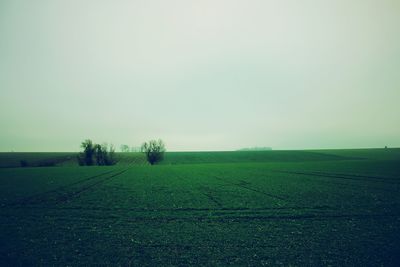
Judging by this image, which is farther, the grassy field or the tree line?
the tree line

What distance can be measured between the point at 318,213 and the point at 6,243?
18.7 m

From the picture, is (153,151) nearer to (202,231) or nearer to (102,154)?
(102,154)

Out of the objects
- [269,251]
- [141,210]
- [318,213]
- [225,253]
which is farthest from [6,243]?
[318,213]

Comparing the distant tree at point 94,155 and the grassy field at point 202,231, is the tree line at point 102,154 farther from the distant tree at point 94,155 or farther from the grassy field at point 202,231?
the grassy field at point 202,231

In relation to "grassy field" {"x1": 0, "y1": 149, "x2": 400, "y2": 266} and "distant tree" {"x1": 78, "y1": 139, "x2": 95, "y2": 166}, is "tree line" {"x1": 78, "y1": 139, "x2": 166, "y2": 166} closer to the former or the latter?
"distant tree" {"x1": 78, "y1": 139, "x2": 95, "y2": 166}

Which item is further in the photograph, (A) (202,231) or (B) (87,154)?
(B) (87,154)

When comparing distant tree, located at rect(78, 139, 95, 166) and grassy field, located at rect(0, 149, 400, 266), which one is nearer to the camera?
grassy field, located at rect(0, 149, 400, 266)

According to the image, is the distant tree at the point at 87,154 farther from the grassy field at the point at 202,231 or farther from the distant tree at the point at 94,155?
the grassy field at the point at 202,231

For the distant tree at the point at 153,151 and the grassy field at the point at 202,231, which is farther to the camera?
the distant tree at the point at 153,151

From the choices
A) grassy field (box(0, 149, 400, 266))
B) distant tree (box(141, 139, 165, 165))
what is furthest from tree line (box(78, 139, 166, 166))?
grassy field (box(0, 149, 400, 266))

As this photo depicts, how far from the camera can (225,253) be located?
8.91 m

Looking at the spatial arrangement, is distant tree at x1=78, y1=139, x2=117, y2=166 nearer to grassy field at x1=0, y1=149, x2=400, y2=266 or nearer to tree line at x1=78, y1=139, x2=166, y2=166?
tree line at x1=78, y1=139, x2=166, y2=166

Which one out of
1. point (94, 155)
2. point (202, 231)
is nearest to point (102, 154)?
point (94, 155)

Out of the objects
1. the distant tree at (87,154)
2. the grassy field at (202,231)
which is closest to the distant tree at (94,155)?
the distant tree at (87,154)
